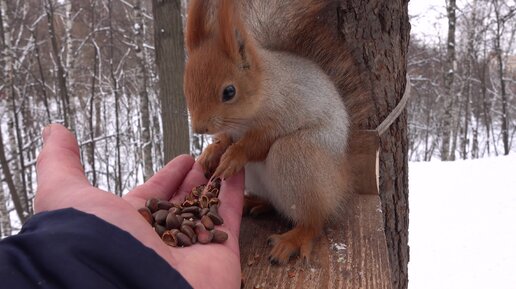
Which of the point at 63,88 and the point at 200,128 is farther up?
the point at 63,88

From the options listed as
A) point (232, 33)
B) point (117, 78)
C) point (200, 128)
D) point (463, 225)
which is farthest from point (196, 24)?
point (117, 78)

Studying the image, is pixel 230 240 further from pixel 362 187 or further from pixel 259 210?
pixel 362 187

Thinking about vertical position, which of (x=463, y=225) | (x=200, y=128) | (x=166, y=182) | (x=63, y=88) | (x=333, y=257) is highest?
(x=63, y=88)

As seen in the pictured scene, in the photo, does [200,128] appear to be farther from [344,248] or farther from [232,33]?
[344,248]

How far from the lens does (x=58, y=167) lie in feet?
2.61

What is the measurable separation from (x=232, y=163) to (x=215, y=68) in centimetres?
20

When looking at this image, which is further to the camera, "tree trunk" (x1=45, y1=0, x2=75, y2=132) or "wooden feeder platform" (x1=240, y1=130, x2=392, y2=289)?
"tree trunk" (x1=45, y1=0, x2=75, y2=132)

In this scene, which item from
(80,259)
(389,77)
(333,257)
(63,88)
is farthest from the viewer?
(63,88)

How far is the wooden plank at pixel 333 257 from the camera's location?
0.79 meters

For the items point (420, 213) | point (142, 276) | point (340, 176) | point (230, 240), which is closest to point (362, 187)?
point (340, 176)

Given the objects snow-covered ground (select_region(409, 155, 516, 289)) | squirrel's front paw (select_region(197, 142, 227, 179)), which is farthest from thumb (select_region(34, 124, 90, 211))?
snow-covered ground (select_region(409, 155, 516, 289))

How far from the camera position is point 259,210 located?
1086mm

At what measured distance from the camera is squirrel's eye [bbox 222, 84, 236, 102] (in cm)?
94

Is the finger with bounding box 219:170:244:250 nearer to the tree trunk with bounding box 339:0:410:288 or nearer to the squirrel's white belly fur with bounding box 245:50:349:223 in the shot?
the squirrel's white belly fur with bounding box 245:50:349:223
